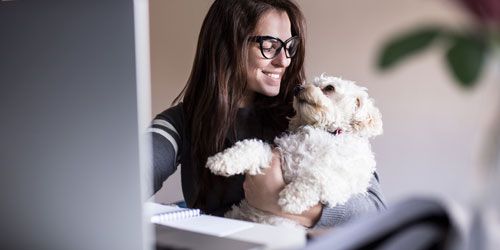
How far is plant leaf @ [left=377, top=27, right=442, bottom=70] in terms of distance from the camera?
340mm

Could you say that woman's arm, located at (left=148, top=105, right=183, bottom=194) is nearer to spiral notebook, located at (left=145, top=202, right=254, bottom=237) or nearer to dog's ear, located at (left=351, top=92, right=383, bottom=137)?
spiral notebook, located at (left=145, top=202, right=254, bottom=237)

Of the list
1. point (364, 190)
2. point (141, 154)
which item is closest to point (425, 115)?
point (364, 190)

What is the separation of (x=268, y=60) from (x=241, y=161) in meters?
0.36

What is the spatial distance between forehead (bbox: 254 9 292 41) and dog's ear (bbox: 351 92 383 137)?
0.97 ft

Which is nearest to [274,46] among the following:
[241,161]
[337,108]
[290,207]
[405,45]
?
[337,108]

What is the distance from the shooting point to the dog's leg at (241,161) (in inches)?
46.2

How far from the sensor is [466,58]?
0.33 meters

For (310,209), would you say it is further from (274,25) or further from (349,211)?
(274,25)

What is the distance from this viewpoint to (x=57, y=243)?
0.66m

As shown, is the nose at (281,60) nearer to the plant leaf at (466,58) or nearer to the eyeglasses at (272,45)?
the eyeglasses at (272,45)

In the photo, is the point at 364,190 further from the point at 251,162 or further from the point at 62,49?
the point at 62,49

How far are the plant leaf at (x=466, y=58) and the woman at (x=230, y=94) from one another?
102 cm

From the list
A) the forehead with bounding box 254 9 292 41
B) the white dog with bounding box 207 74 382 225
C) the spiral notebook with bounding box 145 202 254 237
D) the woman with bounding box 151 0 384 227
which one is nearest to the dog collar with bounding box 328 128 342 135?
the white dog with bounding box 207 74 382 225

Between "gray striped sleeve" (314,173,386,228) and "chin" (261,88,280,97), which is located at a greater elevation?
"chin" (261,88,280,97)
